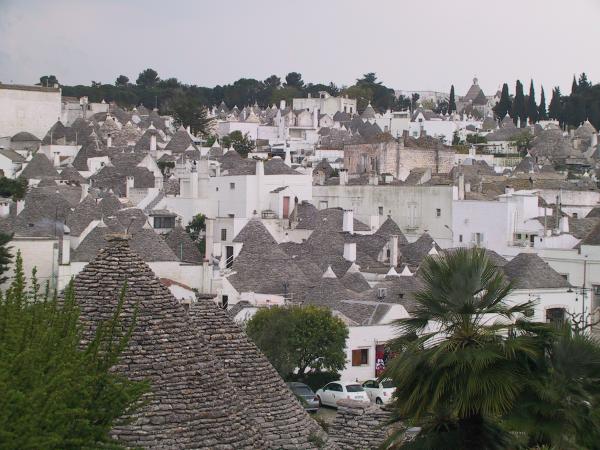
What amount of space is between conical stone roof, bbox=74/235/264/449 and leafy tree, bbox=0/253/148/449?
1.49 feet

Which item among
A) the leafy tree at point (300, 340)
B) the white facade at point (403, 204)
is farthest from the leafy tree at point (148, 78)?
the leafy tree at point (300, 340)

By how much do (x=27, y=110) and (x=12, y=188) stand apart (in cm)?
3384

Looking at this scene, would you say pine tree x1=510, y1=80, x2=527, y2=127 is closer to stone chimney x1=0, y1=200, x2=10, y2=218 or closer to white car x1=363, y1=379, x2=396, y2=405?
stone chimney x1=0, y1=200, x2=10, y2=218

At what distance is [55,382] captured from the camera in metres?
9.22

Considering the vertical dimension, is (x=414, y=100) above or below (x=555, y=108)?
above

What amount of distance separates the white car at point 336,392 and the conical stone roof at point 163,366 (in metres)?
18.7

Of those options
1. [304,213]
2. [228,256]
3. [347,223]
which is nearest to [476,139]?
[304,213]

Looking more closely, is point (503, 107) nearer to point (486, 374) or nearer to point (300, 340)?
point (300, 340)

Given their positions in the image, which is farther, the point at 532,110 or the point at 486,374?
the point at 532,110

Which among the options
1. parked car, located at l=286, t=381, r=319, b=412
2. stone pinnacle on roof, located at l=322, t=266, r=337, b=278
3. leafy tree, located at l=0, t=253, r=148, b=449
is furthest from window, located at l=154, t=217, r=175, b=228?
leafy tree, located at l=0, t=253, r=148, b=449

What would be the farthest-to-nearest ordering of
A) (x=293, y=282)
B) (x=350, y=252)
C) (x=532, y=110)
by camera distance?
1. (x=532, y=110)
2. (x=350, y=252)
3. (x=293, y=282)

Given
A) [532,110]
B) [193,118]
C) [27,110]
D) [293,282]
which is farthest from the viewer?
[532,110]

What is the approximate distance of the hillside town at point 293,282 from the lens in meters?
11.2

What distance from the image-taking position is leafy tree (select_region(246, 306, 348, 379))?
1364 inches
